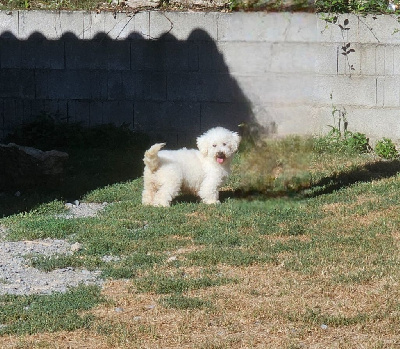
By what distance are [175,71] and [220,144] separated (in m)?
3.33

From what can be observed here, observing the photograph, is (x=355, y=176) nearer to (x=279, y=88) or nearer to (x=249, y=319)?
(x=279, y=88)

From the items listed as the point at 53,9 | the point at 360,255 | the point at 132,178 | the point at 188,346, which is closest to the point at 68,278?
the point at 188,346

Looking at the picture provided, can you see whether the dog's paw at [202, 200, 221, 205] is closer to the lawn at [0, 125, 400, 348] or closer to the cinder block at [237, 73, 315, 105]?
the lawn at [0, 125, 400, 348]

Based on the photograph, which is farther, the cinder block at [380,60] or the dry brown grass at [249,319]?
the cinder block at [380,60]

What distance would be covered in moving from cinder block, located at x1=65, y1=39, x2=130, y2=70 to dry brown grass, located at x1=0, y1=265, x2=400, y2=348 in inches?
238

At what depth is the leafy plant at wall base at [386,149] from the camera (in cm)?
1120

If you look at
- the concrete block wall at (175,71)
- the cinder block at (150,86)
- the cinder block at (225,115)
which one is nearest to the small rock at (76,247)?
the concrete block wall at (175,71)

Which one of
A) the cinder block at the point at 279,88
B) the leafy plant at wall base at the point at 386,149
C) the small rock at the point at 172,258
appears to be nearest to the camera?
the small rock at the point at 172,258

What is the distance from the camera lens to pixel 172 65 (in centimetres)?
1173

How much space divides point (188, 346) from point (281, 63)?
509 cm

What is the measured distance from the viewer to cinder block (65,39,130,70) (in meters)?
11.8

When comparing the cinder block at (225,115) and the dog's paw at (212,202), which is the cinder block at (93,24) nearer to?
the cinder block at (225,115)

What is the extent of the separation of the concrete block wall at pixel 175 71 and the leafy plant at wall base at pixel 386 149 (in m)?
0.15

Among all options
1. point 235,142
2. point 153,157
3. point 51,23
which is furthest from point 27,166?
point 51,23
